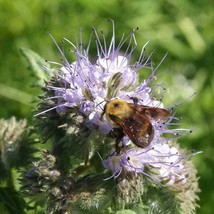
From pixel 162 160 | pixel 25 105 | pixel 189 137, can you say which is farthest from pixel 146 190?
pixel 25 105

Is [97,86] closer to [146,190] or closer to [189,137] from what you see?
[146,190]

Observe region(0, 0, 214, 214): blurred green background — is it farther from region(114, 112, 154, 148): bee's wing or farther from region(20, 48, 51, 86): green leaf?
region(114, 112, 154, 148): bee's wing

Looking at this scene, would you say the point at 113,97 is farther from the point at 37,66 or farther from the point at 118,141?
the point at 37,66

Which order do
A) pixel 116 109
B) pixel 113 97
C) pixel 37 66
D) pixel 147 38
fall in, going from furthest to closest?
pixel 147 38, pixel 37 66, pixel 113 97, pixel 116 109

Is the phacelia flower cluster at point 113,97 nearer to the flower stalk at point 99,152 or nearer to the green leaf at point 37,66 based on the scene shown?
the flower stalk at point 99,152

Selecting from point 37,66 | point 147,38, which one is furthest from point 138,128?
point 147,38
